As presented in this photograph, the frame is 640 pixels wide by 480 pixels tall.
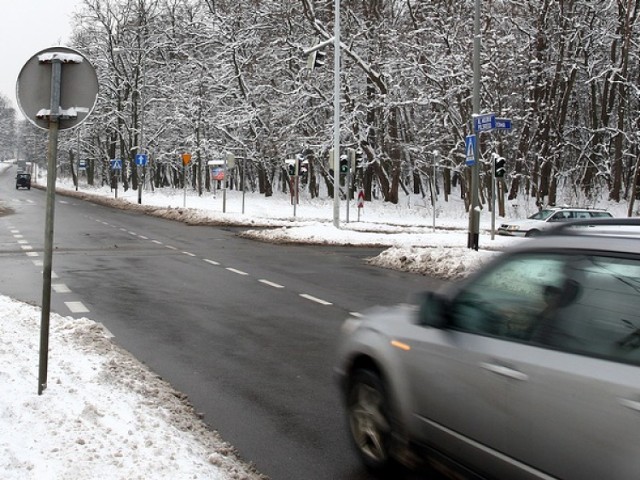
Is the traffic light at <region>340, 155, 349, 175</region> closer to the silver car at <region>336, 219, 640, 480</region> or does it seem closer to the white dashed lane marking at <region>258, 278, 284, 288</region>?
the white dashed lane marking at <region>258, 278, 284, 288</region>

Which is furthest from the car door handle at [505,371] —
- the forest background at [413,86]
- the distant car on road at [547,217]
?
the forest background at [413,86]

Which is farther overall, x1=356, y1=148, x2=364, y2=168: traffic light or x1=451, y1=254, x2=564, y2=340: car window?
x1=356, y1=148, x2=364, y2=168: traffic light

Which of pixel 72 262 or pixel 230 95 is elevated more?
pixel 230 95

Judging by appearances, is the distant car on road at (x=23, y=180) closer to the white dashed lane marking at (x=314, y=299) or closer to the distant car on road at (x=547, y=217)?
the distant car on road at (x=547, y=217)

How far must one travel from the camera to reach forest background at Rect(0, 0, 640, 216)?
3653 centimetres

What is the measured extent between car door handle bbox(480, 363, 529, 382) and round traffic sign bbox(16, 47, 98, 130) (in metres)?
3.34

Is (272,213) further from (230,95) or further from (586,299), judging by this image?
(586,299)

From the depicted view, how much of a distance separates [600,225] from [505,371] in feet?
2.76

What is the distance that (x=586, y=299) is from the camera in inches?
124

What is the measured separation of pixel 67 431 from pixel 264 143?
4357 centimetres

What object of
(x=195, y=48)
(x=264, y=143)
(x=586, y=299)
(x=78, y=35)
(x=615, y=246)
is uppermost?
(x=78, y=35)

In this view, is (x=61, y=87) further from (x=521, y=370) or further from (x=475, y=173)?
(x=475, y=173)

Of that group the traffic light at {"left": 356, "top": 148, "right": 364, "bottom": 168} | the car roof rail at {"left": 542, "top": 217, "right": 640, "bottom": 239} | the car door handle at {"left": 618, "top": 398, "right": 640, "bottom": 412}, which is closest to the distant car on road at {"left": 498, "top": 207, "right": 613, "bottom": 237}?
the traffic light at {"left": 356, "top": 148, "right": 364, "bottom": 168}

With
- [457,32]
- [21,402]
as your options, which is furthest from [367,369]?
[457,32]
